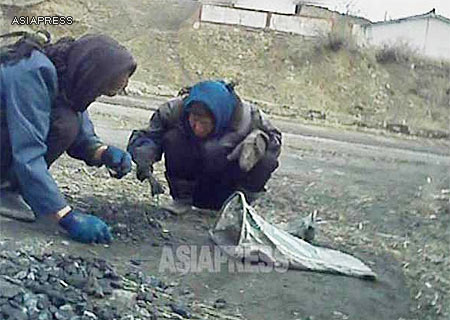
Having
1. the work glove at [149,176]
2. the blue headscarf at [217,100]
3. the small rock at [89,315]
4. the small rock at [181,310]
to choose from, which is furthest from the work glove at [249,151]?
the small rock at [89,315]

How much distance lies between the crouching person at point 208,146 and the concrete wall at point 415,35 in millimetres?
30861

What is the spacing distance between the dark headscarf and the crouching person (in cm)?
62

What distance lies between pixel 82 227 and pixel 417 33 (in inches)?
1440

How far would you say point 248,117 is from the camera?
187 inches

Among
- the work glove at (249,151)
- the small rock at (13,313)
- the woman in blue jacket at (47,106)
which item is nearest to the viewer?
the small rock at (13,313)

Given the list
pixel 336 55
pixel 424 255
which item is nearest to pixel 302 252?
pixel 424 255

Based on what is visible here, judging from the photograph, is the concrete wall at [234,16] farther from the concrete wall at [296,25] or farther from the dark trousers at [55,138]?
the dark trousers at [55,138]

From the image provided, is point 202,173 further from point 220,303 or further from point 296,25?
point 296,25

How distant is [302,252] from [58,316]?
1606 mm

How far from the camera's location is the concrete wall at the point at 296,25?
33969mm

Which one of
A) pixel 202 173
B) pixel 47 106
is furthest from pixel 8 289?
pixel 202 173

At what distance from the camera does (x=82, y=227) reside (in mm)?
3838

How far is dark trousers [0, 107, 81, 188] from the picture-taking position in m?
4.00

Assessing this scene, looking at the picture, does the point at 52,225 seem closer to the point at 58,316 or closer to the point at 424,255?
the point at 58,316
